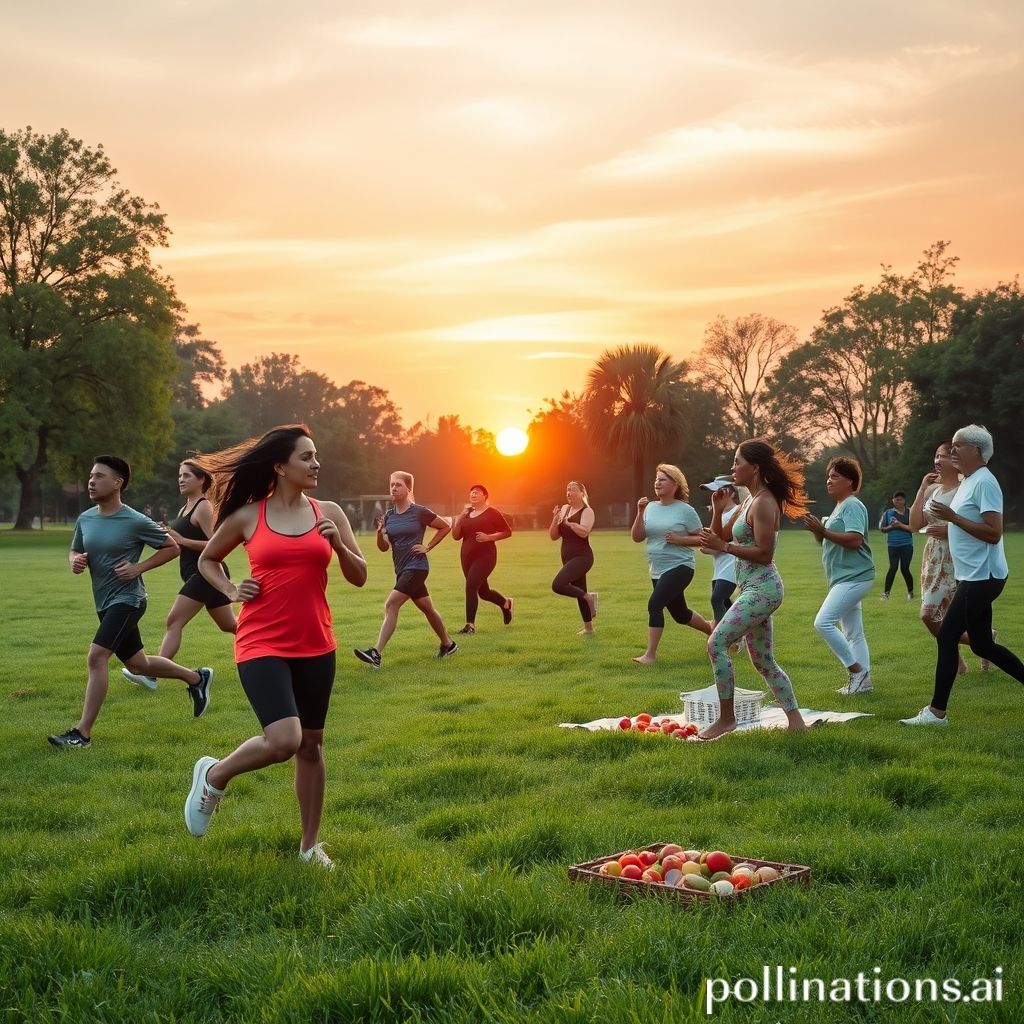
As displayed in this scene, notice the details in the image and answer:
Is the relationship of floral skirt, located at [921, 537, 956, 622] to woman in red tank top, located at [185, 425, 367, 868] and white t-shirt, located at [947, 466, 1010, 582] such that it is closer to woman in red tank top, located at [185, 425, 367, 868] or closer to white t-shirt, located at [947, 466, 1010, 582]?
white t-shirt, located at [947, 466, 1010, 582]

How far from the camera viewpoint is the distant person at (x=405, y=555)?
14.5 meters

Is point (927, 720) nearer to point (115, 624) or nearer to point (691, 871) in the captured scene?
point (691, 871)

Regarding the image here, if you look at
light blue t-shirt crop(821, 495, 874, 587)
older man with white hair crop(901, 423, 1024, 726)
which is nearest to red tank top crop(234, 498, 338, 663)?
older man with white hair crop(901, 423, 1024, 726)

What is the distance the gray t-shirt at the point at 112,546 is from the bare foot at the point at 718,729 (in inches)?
179

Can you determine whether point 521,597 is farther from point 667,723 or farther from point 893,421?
point 893,421

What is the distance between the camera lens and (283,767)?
8547mm

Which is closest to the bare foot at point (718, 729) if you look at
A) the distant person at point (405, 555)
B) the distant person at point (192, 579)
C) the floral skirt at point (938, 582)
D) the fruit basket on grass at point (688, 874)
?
the fruit basket on grass at point (688, 874)

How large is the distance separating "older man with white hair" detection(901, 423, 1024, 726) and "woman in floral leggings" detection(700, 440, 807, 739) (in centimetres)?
123

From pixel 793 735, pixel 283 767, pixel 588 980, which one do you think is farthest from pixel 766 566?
pixel 588 980

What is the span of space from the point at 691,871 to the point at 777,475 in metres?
4.38

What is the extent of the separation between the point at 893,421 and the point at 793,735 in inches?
3087

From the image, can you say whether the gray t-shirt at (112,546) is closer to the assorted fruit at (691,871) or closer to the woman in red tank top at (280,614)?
the woman in red tank top at (280,614)

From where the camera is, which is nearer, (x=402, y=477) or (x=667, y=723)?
(x=667, y=723)

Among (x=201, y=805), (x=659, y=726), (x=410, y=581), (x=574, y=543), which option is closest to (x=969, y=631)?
(x=659, y=726)
